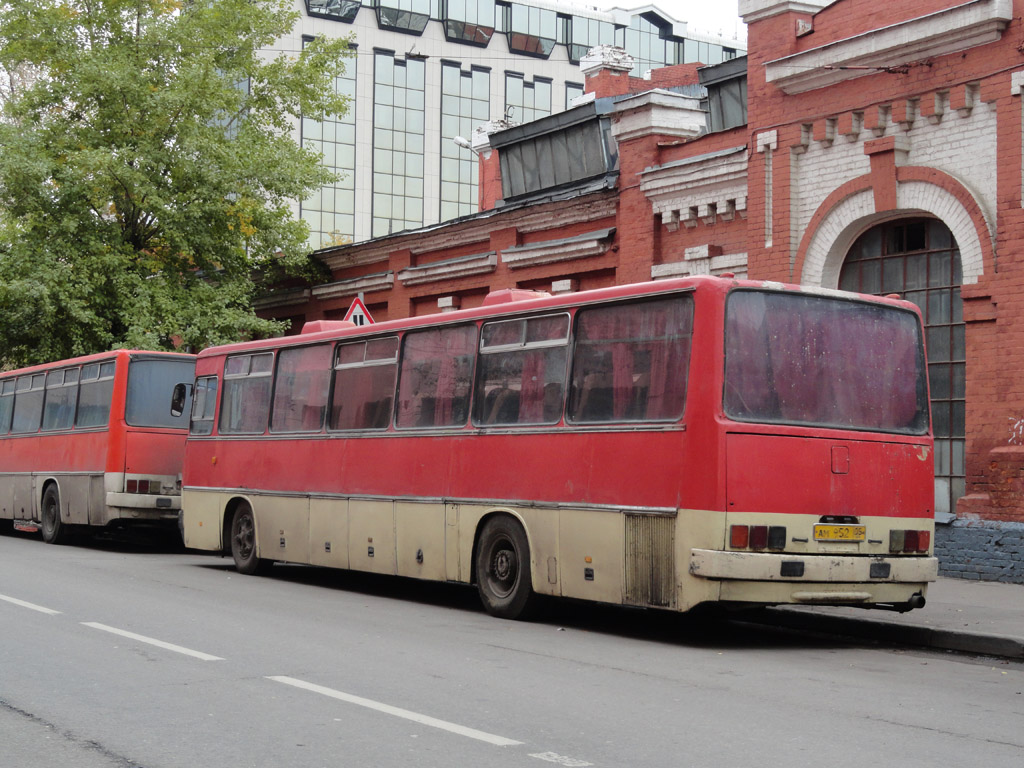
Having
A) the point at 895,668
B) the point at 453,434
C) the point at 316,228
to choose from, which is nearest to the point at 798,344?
the point at 895,668

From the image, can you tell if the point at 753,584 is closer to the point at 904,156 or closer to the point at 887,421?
the point at 887,421

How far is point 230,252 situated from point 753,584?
2160 cm

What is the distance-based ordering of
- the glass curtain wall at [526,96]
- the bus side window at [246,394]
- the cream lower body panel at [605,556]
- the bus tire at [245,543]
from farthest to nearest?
the glass curtain wall at [526,96], the bus tire at [245,543], the bus side window at [246,394], the cream lower body panel at [605,556]

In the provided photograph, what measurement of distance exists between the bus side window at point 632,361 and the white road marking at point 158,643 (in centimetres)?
392

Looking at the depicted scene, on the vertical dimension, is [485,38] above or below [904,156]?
above

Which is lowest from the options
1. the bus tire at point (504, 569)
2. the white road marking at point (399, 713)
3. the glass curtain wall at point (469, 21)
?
the white road marking at point (399, 713)

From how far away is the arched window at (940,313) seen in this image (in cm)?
1680

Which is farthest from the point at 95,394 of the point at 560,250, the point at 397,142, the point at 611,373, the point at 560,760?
the point at 397,142

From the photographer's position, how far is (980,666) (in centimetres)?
1058

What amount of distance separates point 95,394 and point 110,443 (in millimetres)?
1264

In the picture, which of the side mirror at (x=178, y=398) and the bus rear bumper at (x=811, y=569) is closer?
the bus rear bumper at (x=811, y=569)

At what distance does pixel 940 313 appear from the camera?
55.9 ft

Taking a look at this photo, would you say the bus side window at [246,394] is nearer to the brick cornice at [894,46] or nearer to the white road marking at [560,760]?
the brick cornice at [894,46]

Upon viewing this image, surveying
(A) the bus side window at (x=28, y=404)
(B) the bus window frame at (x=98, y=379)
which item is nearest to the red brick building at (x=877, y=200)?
(B) the bus window frame at (x=98, y=379)
